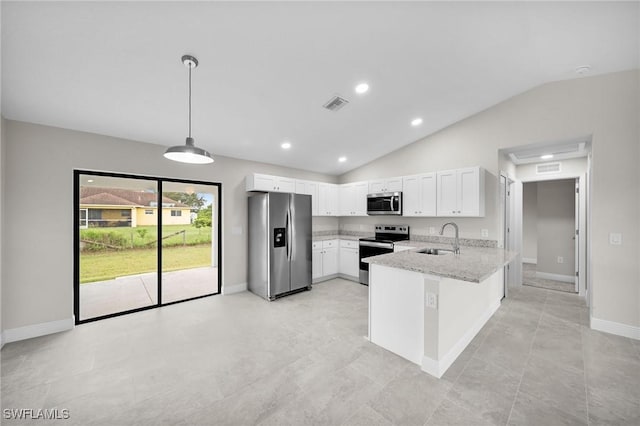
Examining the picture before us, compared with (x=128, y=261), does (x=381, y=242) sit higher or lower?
higher

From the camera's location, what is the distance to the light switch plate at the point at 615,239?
297 centimetres

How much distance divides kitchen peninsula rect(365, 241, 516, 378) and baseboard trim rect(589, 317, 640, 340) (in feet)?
5.24

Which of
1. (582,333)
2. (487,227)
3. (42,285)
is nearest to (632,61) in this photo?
(487,227)

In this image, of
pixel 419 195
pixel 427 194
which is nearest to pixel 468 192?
pixel 427 194

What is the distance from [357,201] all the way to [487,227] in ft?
8.13

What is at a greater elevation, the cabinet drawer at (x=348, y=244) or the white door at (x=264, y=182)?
the white door at (x=264, y=182)

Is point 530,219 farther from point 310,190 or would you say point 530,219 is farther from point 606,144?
point 310,190

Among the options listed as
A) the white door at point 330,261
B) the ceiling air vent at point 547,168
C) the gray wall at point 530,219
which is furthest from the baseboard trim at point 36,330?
the gray wall at point 530,219

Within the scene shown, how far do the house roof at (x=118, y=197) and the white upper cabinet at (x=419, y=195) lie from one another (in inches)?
162

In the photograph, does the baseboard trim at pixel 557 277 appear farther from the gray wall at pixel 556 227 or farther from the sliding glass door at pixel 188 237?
the sliding glass door at pixel 188 237

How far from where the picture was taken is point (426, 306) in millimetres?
2236

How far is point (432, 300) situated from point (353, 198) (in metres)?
3.56

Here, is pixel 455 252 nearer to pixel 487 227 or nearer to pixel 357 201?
pixel 487 227

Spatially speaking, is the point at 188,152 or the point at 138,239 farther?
the point at 138,239
